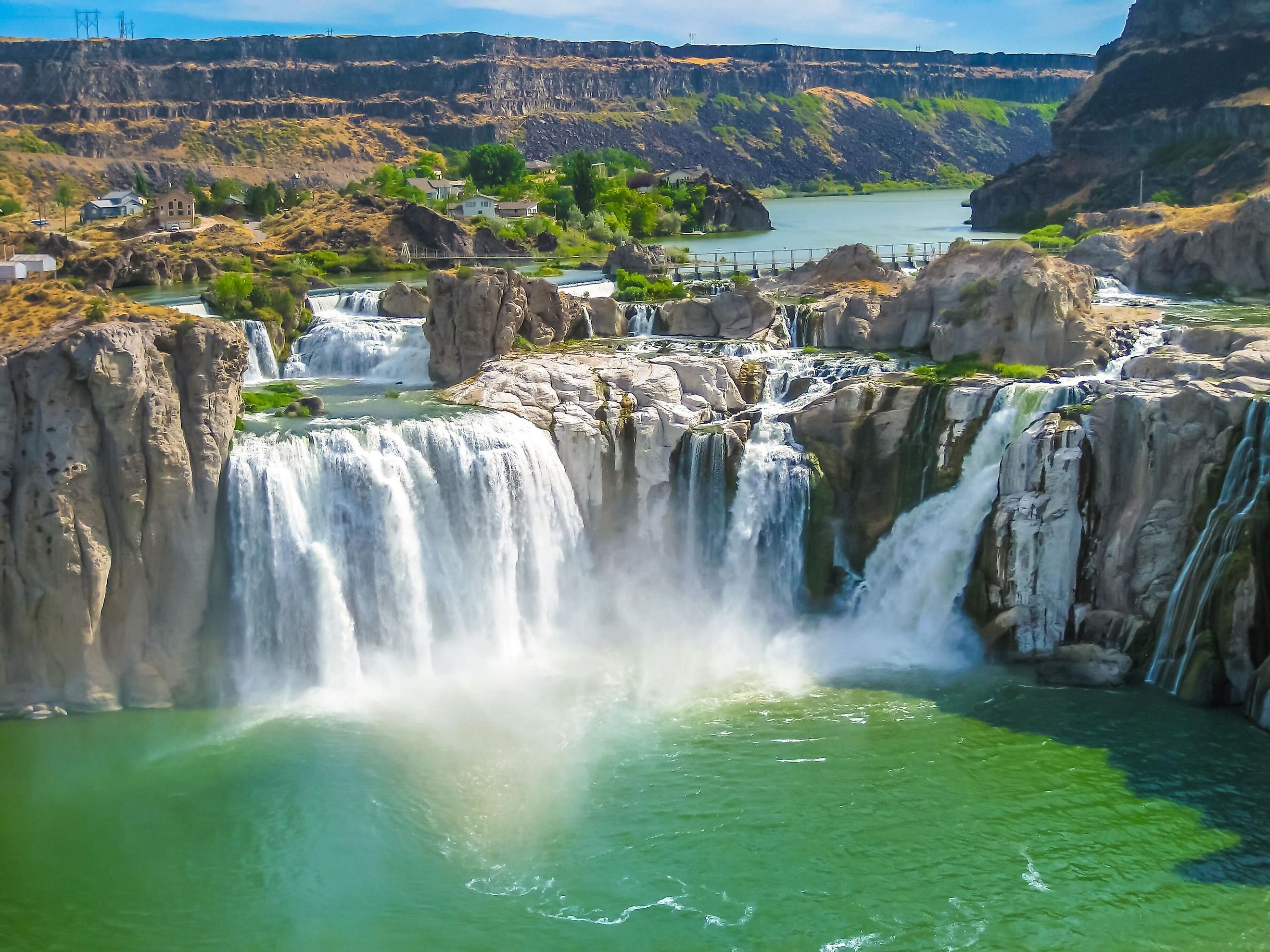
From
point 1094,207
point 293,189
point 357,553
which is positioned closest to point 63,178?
point 293,189

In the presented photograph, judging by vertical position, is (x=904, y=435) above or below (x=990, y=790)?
above

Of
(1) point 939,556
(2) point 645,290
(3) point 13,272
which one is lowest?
(1) point 939,556

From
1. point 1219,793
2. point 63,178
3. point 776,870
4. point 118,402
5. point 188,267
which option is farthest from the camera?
point 63,178

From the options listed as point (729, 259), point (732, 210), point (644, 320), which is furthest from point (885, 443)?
point (732, 210)

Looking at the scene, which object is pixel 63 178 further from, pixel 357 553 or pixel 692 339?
pixel 357 553

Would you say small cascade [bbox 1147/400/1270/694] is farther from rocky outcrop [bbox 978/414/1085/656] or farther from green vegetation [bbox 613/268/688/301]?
green vegetation [bbox 613/268/688/301]

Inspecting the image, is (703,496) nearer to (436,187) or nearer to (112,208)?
(112,208)

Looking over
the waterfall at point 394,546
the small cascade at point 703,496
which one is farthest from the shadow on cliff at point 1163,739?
the waterfall at point 394,546

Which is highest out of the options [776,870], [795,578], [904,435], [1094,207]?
[1094,207]
